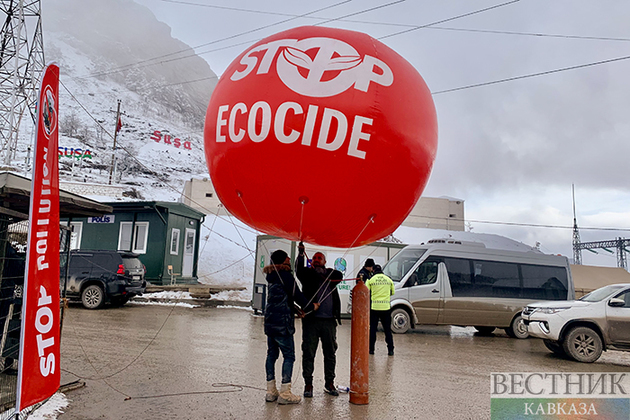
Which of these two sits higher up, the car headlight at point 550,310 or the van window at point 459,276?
the van window at point 459,276

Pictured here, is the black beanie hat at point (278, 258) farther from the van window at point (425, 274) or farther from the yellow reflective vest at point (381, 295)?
the van window at point (425, 274)

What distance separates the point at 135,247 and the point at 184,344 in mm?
12278

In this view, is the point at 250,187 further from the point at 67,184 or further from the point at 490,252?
the point at 67,184

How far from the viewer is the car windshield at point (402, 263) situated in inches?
500

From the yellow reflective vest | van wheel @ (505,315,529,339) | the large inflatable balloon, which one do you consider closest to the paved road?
→ van wheel @ (505,315,529,339)

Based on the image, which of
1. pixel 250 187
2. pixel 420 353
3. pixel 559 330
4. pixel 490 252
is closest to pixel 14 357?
pixel 250 187

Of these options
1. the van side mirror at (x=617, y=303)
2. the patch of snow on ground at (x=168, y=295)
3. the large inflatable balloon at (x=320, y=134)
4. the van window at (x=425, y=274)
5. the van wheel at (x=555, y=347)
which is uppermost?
the large inflatable balloon at (x=320, y=134)

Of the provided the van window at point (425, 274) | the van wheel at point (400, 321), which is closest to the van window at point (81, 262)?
the van wheel at point (400, 321)

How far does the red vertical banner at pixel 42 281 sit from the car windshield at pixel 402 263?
34.2ft

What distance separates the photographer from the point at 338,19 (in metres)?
15.0

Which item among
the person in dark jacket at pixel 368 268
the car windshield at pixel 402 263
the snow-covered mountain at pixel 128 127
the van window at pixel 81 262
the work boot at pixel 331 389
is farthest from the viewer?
the snow-covered mountain at pixel 128 127

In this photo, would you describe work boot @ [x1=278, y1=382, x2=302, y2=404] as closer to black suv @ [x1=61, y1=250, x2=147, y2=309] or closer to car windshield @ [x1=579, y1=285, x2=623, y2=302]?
car windshield @ [x1=579, y1=285, x2=623, y2=302]

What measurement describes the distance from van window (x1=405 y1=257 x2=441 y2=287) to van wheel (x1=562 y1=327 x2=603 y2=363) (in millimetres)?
3989

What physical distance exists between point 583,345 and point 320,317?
22.3 feet
